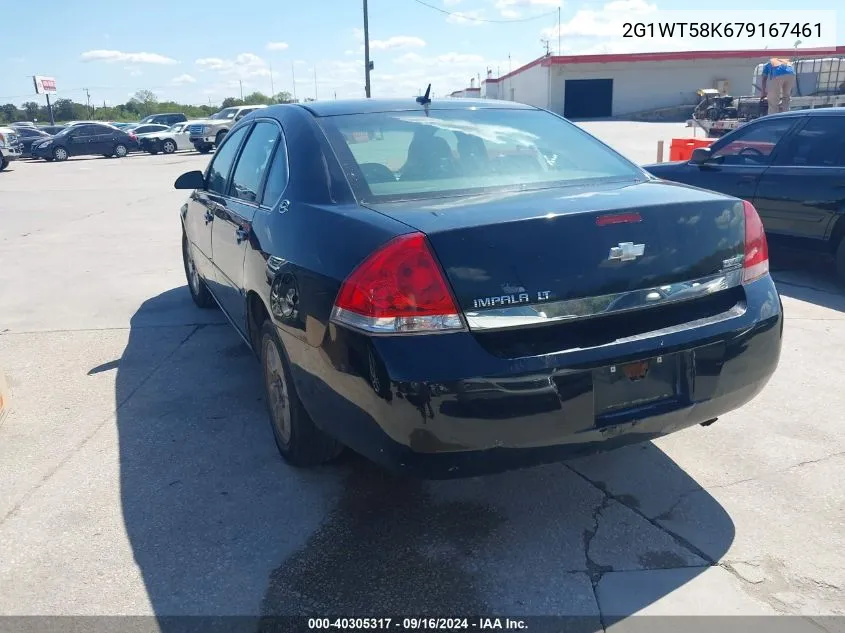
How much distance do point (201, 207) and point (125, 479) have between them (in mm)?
2334

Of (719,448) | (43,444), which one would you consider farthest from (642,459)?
(43,444)

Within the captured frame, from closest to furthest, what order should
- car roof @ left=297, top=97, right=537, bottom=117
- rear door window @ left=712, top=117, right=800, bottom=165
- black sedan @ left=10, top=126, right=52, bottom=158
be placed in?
car roof @ left=297, top=97, right=537, bottom=117 < rear door window @ left=712, top=117, right=800, bottom=165 < black sedan @ left=10, top=126, right=52, bottom=158

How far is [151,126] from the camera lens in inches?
1414

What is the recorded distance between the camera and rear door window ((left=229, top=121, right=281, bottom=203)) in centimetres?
391

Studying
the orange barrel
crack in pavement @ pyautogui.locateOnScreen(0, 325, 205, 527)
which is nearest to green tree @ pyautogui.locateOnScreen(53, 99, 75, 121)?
the orange barrel

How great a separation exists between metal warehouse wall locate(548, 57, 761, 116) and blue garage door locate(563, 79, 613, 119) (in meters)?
0.31

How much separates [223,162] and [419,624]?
352 cm

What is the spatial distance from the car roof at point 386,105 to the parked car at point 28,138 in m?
32.5

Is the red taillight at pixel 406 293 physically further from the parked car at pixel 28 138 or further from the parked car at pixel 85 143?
the parked car at pixel 28 138

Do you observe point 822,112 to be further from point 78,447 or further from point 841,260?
point 78,447

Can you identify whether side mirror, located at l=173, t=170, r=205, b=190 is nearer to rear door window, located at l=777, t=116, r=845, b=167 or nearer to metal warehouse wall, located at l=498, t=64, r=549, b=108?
rear door window, located at l=777, t=116, r=845, b=167

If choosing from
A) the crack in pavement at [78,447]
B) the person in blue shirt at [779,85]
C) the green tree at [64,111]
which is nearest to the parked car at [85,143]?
the person in blue shirt at [779,85]

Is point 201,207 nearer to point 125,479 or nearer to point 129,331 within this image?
point 129,331

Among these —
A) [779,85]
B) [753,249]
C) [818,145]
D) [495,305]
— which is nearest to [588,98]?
[779,85]
